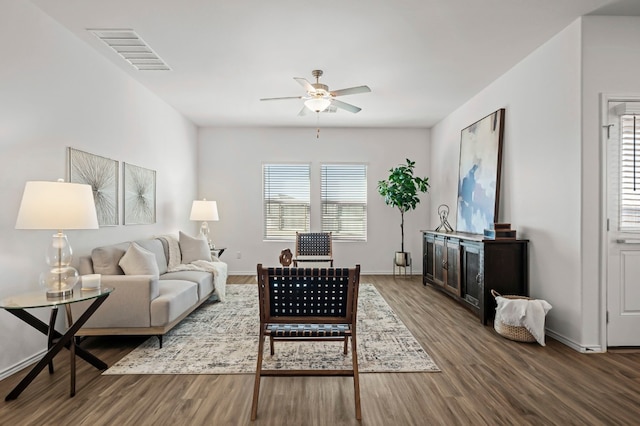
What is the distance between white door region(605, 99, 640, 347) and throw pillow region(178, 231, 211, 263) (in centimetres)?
477

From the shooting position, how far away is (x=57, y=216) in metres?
2.50

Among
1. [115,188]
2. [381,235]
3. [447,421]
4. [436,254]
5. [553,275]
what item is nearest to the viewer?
[447,421]

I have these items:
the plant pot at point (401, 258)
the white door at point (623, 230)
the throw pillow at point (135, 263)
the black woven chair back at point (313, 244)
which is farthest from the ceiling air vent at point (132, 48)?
the plant pot at point (401, 258)

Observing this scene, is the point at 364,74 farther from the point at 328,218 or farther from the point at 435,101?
the point at 328,218

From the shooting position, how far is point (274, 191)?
24.2 ft

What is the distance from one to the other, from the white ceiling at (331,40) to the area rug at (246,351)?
9.65 ft

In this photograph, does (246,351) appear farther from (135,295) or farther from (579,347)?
(579,347)

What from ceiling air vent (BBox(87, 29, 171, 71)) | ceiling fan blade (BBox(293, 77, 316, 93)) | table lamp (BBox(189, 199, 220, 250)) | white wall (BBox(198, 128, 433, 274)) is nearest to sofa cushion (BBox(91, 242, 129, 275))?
Answer: ceiling air vent (BBox(87, 29, 171, 71))

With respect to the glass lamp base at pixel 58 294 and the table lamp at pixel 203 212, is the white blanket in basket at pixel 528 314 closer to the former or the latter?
the glass lamp base at pixel 58 294

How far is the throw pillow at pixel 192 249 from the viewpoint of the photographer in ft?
17.3

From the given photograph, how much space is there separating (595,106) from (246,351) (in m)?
3.80

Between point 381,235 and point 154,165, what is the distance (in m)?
4.31

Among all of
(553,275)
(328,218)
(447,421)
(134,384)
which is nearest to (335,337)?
(447,421)

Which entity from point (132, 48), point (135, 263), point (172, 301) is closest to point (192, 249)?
point (135, 263)
